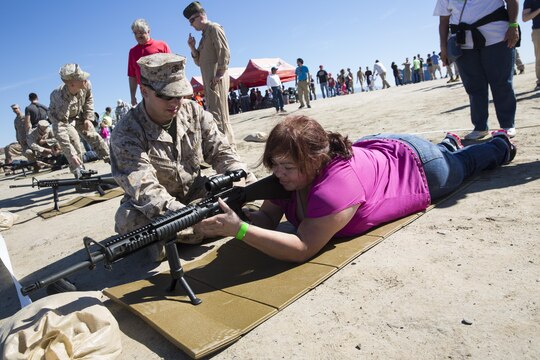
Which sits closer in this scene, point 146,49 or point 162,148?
point 162,148

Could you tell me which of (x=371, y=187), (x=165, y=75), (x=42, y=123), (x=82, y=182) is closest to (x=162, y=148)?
(x=165, y=75)

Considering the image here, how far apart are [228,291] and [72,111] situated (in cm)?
615

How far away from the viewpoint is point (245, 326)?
1977 millimetres

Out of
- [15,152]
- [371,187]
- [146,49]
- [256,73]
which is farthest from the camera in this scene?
[256,73]

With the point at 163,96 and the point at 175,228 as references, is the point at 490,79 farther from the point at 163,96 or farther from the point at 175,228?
the point at 175,228

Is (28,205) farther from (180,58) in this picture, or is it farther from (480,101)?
Answer: (480,101)

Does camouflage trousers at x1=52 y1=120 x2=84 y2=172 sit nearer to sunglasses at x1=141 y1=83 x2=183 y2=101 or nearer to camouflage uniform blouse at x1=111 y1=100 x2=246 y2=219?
camouflage uniform blouse at x1=111 y1=100 x2=246 y2=219

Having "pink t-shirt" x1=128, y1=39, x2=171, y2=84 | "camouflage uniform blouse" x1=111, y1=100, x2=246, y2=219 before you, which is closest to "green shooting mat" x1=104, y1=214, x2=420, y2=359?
"camouflage uniform blouse" x1=111, y1=100, x2=246, y2=219

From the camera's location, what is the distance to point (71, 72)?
253 inches

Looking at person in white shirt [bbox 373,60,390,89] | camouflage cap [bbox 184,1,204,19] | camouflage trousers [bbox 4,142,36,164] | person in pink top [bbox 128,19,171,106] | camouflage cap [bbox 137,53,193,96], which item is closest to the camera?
camouflage cap [bbox 137,53,193,96]

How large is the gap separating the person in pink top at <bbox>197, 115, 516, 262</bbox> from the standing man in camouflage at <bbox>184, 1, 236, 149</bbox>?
3.60m

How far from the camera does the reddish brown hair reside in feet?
7.81

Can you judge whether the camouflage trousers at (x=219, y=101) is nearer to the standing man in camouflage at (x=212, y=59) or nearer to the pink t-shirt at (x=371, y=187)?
the standing man in camouflage at (x=212, y=59)

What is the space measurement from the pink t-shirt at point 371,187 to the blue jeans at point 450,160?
80mm
